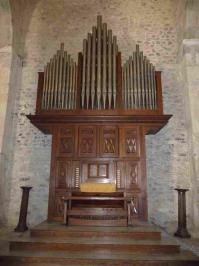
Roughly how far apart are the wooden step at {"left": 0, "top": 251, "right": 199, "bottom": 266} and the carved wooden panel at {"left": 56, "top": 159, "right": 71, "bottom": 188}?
8.01 feet

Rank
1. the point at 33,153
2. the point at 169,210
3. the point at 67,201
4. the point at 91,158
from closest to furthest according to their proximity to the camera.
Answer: the point at 67,201 → the point at 91,158 → the point at 169,210 → the point at 33,153

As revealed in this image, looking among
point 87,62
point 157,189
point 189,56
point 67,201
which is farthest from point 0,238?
point 189,56

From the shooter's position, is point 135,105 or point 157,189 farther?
point 157,189

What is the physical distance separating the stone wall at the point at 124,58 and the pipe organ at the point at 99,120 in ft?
3.19

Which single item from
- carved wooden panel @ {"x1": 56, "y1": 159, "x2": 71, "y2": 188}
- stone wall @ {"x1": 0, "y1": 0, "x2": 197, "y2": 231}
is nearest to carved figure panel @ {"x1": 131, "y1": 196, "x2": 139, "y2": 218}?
stone wall @ {"x1": 0, "y1": 0, "x2": 197, "y2": 231}

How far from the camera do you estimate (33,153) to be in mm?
7617

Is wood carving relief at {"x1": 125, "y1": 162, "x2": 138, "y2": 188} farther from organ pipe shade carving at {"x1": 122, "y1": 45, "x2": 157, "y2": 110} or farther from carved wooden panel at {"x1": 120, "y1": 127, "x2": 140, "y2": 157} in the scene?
organ pipe shade carving at {"x1": 122, "y1": 45, "x2": 157, "y2": 110}

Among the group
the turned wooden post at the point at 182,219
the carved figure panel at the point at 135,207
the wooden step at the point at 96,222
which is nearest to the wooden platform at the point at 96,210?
the wooden step at the point at 96,222

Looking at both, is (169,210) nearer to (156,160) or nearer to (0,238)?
(156,160)

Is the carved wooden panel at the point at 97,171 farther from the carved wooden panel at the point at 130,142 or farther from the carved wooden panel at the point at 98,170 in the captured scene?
the carved wooden panel at the point at 130,142

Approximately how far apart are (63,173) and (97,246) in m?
2.55

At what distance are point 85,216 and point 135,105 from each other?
3096mm

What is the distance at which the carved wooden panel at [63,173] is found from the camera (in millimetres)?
6449

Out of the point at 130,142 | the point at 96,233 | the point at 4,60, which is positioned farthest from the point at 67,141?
the point at 4,60
